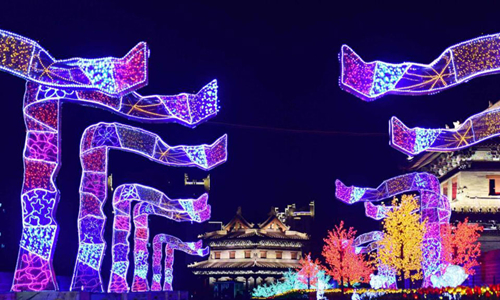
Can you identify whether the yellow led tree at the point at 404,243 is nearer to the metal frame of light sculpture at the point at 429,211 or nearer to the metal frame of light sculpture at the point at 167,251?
the metal frame of light sculpture at the point at 429,211

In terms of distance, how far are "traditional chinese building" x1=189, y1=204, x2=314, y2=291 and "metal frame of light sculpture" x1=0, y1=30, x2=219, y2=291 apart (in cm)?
5926

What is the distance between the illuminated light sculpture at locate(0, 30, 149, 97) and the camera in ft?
43.5

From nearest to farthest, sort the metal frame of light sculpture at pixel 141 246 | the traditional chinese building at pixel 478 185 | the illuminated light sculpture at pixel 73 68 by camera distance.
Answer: the illuminated light sculpture at pixel 73 68
the metal frame of light sculpture at pixel 141 246
the traditional chinese building at pixel 478 185

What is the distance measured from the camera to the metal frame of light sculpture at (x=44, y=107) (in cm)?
1337

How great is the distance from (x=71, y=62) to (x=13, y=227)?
3707 cm

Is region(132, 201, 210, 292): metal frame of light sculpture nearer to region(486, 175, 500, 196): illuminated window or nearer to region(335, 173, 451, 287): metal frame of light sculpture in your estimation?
region(335, 173, 451, 287): metal frame of light sculpture

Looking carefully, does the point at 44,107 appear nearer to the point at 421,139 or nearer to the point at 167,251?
the point at 421,139

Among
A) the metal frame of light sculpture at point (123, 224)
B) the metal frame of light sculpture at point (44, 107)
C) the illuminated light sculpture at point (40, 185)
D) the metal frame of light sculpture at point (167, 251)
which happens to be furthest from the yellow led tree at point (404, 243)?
the metal frame of light sculpture at point (167, 251)

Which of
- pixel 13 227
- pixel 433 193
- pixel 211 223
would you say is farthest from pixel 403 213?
pixel 211 223

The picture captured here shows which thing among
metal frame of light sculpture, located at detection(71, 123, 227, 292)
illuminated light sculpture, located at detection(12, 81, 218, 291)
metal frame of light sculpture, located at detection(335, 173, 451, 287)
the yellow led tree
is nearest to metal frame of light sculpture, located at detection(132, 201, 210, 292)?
the yellow led tree

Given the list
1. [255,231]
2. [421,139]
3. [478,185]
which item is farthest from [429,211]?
[255,231]

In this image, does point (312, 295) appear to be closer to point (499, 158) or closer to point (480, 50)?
point (499, 158)

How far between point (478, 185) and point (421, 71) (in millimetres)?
41442

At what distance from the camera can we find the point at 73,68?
13.7 m
